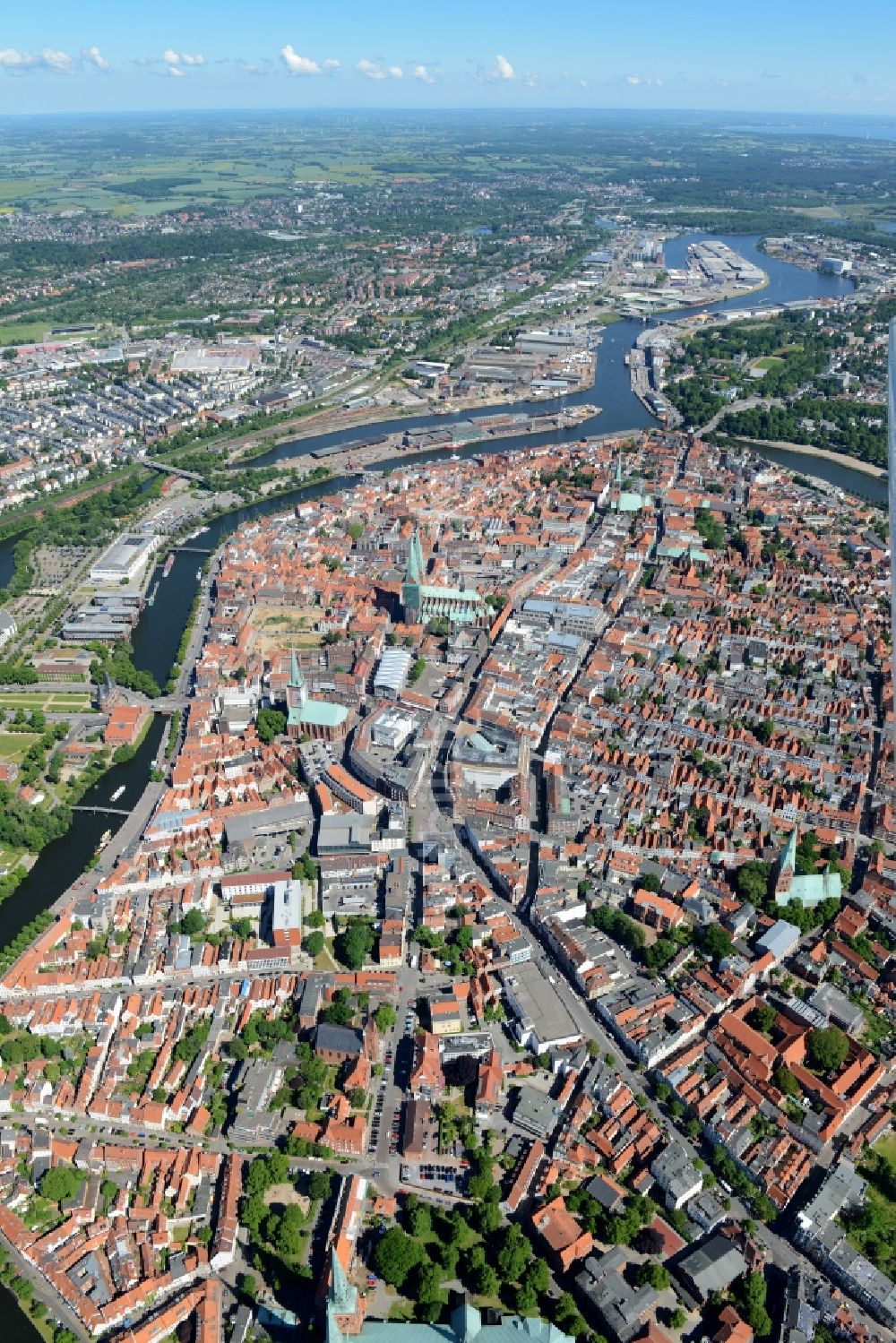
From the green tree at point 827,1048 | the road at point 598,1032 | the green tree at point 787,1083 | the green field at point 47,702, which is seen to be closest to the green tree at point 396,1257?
the road at point 598,1032

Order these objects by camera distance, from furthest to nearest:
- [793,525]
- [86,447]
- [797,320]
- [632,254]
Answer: [632,254]
[797,320]
[86,447]
[793,525]

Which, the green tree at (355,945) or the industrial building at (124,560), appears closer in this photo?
the green tree at (355,945)

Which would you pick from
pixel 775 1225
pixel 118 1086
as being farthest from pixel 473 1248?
pixel 118 1086

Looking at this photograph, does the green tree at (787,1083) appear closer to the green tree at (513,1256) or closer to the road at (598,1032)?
the road at (598,1032)

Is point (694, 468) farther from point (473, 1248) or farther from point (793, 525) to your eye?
point (473, 1248)

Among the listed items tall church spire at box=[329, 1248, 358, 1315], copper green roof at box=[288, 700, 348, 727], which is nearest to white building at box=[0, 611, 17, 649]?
copper green roof at box=[288, 700, 348, 727]
